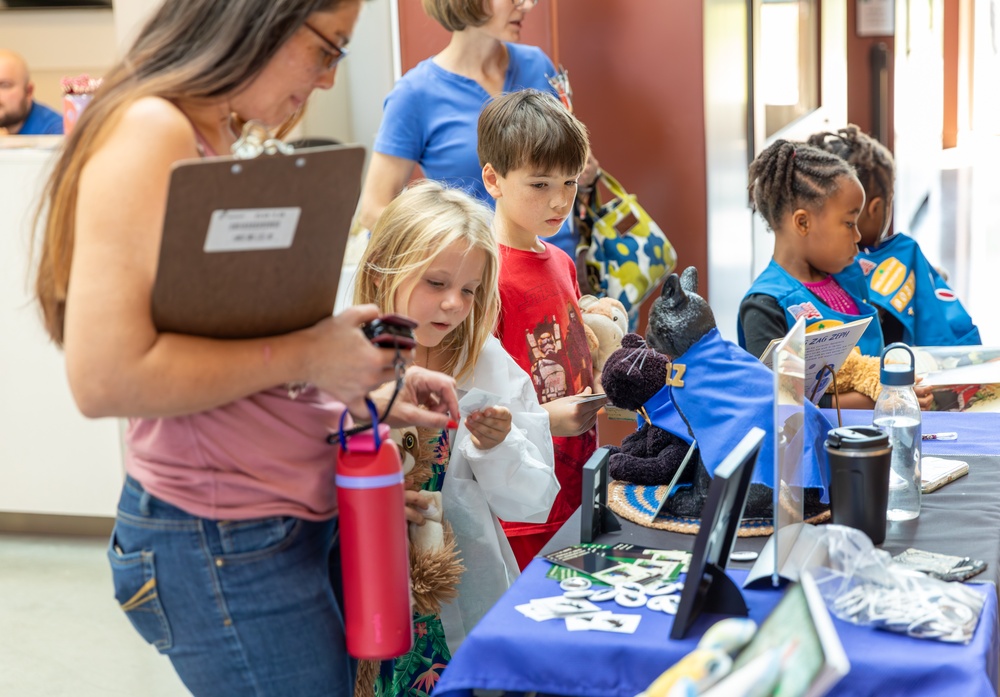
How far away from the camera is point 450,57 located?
286 centimetres

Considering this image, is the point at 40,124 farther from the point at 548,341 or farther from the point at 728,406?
the point at 728,406

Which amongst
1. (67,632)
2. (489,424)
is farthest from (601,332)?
(67,632)

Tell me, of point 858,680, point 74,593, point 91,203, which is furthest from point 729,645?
point 74,593

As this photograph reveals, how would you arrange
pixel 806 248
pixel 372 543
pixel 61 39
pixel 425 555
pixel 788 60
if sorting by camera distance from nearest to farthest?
pixel 372 543 < pixel 425 555 < pixel 806 248 < pixel 61 39 < pixel 788 60

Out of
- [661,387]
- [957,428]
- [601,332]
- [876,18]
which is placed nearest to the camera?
[661,387]

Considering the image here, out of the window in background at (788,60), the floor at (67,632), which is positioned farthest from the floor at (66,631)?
the window in background at (788,60)

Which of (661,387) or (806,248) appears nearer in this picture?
(661,387)

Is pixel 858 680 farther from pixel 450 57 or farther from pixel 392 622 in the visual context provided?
pixel 450 57

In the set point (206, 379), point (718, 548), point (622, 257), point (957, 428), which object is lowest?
point (957, 428)

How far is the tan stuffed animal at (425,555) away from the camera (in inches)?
62.9

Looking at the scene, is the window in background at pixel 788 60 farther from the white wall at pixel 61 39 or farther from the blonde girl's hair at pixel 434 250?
the blonde girl's hair at pixel 434 250

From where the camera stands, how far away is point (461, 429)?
184cm

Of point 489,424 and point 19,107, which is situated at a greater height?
point 19,107

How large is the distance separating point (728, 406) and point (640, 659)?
0.49 m
